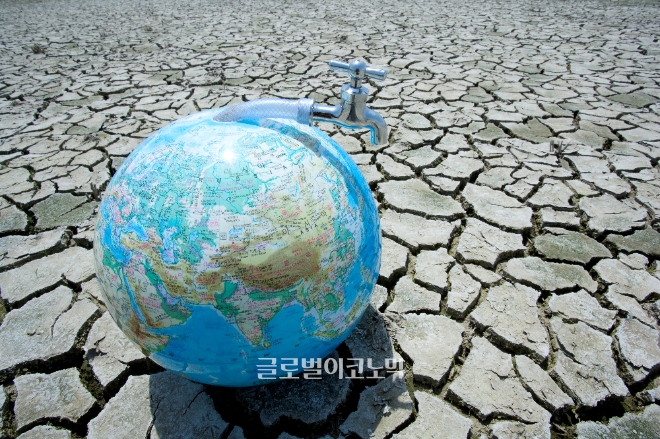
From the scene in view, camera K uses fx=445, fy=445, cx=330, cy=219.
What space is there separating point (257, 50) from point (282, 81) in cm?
154

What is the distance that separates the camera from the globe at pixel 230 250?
4.00 feet

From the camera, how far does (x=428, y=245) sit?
243cm

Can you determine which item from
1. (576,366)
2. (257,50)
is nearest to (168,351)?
(576,366)

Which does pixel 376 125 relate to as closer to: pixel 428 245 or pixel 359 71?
pixel 359 71

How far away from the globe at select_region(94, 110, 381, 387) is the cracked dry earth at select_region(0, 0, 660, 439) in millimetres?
427

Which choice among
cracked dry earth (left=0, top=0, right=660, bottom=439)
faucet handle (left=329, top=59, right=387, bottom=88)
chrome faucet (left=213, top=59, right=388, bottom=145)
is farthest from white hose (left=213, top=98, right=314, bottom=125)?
cracked dry earth (left=0, top=0, right=660, bottom=439)

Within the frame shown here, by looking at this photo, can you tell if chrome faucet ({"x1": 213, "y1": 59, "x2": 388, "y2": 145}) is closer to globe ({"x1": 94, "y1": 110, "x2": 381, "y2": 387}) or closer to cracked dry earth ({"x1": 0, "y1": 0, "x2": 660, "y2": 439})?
globe ({"x1": 94, "y1": 110, "x2": 381, "y2": 387})

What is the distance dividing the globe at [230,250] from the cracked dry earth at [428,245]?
0.43 meters

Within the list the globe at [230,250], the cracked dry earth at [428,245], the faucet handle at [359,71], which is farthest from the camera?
the cracked dry earth at [428,245]

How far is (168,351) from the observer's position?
1349 mm

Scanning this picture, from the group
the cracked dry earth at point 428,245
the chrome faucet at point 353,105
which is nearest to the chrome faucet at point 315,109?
the chrome faucet at point 353,105

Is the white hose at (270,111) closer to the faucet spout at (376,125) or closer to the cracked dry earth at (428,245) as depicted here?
the faucet spout at (376,125)

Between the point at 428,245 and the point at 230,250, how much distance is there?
1460 mm

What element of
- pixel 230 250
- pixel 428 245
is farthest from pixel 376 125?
pixel 428 245
